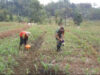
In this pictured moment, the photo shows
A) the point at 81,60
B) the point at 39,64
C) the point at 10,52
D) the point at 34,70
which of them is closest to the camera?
the point at 34,70

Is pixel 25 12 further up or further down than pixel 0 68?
further up

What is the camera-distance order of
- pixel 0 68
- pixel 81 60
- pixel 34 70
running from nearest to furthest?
pixel 0 68, pixel 34 70, pixel 81 60

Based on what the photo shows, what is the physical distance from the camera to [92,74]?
5145 mm

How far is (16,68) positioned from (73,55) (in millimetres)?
3075

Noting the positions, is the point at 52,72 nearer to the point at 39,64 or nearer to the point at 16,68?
the point at 39,64

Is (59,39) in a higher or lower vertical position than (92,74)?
higher

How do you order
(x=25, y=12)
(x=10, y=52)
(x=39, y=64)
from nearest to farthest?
(x=39, y=64) < (x=10, y=52) < (x=25, y=12)

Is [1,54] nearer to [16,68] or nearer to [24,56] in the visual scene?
[24,56]

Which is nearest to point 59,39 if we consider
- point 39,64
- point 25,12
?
point 39,64

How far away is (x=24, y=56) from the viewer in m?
6.91

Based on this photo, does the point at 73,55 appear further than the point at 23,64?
Yes

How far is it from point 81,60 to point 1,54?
10.5ft

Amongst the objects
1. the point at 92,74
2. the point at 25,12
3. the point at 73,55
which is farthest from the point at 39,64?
the point at 25,12

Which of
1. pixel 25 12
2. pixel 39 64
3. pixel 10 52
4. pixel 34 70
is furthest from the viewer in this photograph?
pixel 25 12
